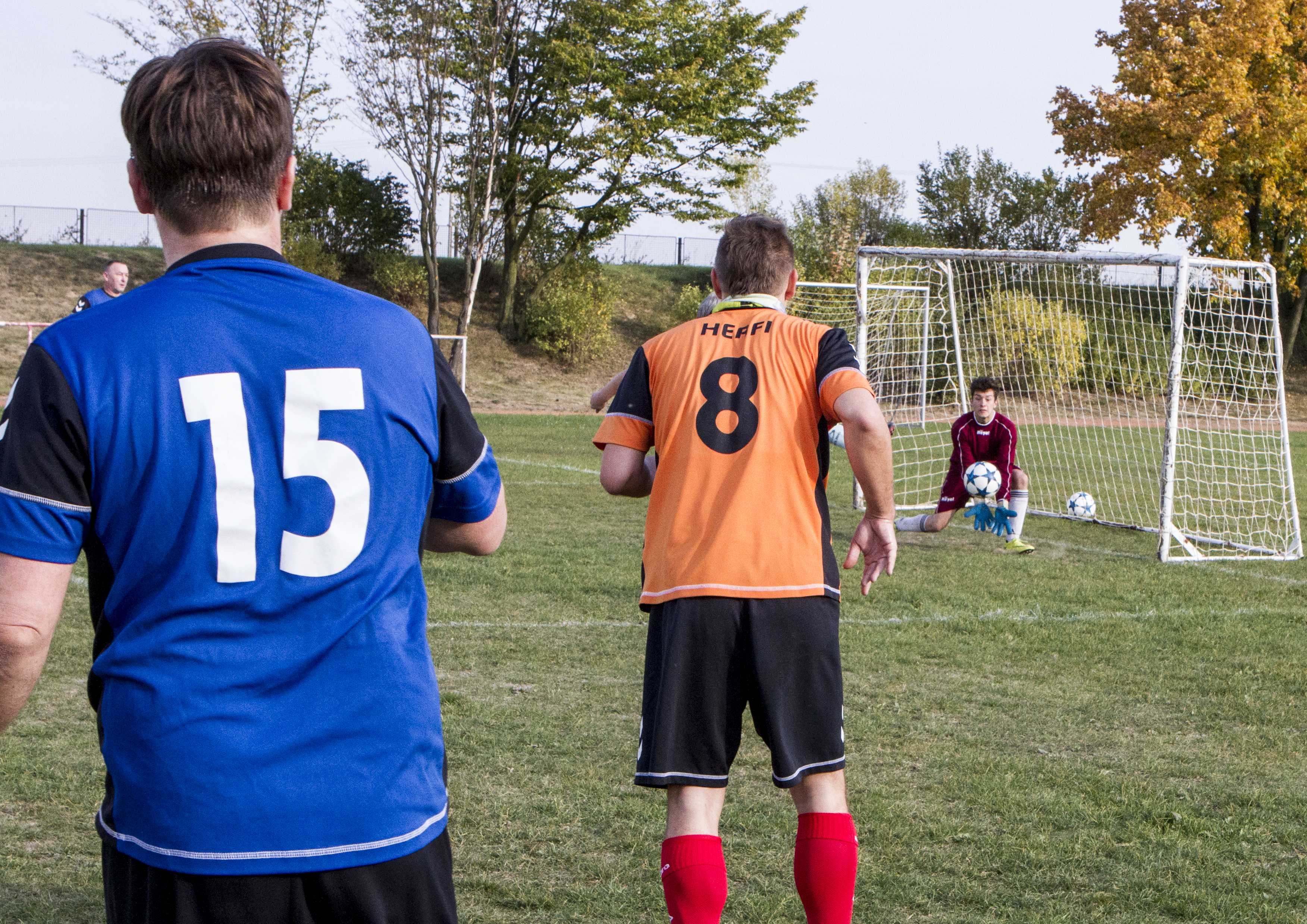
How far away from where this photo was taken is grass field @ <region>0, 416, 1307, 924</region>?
12.2 ft

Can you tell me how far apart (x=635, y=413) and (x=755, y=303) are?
0.44 meters

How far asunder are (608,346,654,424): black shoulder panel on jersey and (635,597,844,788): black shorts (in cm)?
56

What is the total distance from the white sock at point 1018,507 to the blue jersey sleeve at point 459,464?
29.5 ft

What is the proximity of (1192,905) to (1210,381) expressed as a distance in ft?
32.1

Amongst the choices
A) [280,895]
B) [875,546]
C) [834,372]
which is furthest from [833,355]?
[280,895]

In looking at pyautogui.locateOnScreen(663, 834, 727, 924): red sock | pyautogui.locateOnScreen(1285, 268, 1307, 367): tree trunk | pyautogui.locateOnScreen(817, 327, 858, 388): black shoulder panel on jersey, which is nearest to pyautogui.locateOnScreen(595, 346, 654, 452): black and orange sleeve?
pyautogui.locateOnScreen(817, 327, 858, 388): black shoulder panel on jersey

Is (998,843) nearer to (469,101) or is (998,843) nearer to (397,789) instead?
(397,789)

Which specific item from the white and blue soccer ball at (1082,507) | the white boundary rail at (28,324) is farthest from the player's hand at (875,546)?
the white boundary rail at (28,324)

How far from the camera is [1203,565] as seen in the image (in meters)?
9.92

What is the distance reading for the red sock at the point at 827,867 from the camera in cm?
307

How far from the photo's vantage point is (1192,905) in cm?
365

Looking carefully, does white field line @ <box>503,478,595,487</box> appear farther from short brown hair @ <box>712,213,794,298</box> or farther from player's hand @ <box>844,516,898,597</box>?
player's hand @ <box>844,516,898,597</box>

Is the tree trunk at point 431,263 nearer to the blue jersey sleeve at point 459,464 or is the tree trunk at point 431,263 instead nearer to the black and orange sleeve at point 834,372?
the black and orange sleeve at point 834,372

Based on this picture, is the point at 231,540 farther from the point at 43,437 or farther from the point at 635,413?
the point at 635,413
